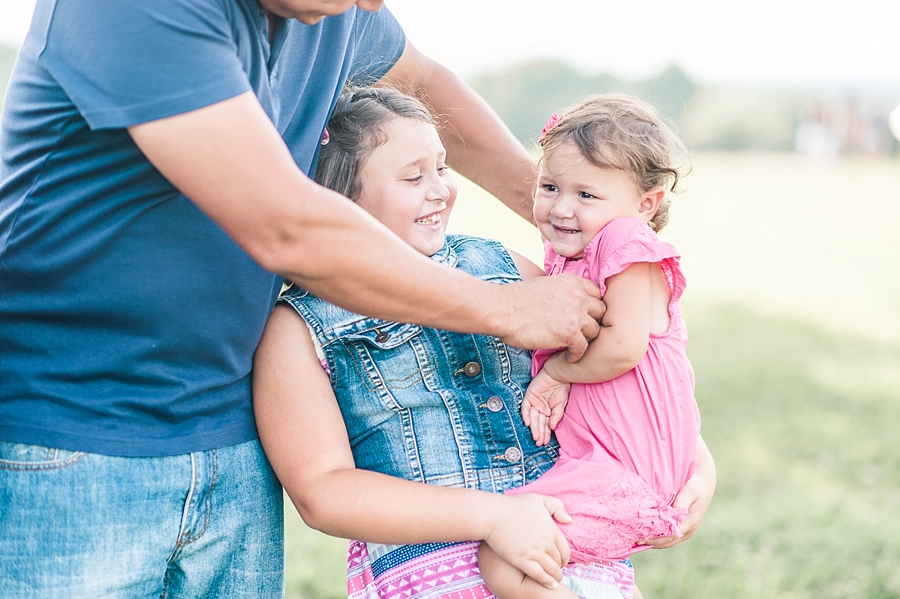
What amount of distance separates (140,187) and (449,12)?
17.5 m

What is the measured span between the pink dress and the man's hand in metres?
0.09

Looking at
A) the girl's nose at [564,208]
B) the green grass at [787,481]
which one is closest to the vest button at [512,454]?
the girl's nose at [564,208]

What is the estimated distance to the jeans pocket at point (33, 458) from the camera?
1587 millimetres

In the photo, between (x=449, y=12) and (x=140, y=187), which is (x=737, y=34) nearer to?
(x=449, y=12)

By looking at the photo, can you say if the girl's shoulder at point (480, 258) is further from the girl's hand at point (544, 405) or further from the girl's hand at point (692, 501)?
the girl's hand at point (692, 501)

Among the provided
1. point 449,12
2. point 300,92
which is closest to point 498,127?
point 300,92

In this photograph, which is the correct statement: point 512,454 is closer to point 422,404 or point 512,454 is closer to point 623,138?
point 422,404

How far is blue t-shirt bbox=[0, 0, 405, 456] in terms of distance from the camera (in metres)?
1.29

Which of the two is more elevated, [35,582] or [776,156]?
[35,582]

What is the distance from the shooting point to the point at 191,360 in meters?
1.70

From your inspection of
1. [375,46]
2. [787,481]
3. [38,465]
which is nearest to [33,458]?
[38,465]

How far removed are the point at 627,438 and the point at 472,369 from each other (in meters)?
0.37

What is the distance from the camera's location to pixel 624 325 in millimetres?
1797

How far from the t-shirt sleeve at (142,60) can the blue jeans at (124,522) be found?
662 mm
